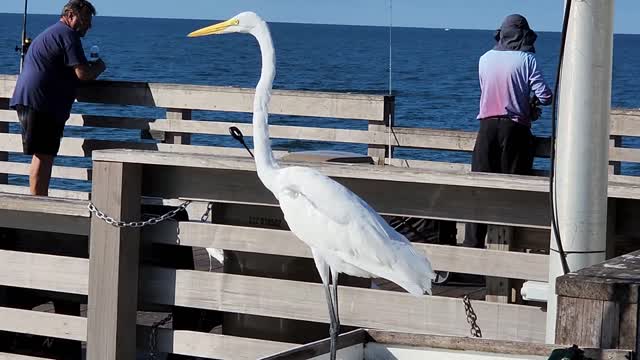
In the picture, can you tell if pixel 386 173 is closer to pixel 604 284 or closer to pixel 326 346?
pixel 326 346

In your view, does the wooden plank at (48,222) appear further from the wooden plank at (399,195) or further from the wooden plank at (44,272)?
the wooden plank at (399,195)

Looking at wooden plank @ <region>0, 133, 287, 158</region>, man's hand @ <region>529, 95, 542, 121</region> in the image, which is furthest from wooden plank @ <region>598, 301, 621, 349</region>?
wooden plank @ <region>0, 133, 287, 158</region>

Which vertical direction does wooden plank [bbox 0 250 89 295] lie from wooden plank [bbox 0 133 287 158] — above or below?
below

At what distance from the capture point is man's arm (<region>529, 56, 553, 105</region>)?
27.1ft

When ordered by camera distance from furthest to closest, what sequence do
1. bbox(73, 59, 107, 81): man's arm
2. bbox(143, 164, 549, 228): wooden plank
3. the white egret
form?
1. bbox(73, 59, 107, 81): man's arm
2. bbox(143, 164, 549, 228): wooden plank
3. the white egret

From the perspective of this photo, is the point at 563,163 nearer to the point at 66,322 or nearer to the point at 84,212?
the point at 84,212

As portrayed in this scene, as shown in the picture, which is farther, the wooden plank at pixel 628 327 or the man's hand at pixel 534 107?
the man's hand at pixel 534 107

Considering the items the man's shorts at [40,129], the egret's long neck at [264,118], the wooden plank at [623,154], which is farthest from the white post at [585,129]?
the man's shorts at [40,129]

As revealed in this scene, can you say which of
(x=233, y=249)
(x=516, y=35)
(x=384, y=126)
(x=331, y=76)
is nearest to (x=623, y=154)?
(x=516, y=35)

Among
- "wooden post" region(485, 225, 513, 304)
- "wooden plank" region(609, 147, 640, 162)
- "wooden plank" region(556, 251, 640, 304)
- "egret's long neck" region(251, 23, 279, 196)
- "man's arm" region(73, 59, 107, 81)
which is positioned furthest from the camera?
"wooden plank" region(609, 147, 640, 162)

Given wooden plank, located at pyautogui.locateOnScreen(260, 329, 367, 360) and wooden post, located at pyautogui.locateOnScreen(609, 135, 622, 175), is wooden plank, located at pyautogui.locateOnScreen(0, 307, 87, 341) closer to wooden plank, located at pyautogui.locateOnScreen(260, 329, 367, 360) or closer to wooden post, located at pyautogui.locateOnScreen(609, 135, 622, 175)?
wooden plank, located at pyautogui.locateOnScreen(260, 329, 367, 360)

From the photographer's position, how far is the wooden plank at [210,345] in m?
6.47

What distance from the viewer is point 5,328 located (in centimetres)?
709

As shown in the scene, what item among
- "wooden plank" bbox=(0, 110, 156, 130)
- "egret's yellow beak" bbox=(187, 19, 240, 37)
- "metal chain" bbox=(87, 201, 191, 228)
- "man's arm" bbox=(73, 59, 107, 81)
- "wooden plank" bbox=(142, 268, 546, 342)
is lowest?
"wooden plank" bbox=(142, 268, 546, 342)
